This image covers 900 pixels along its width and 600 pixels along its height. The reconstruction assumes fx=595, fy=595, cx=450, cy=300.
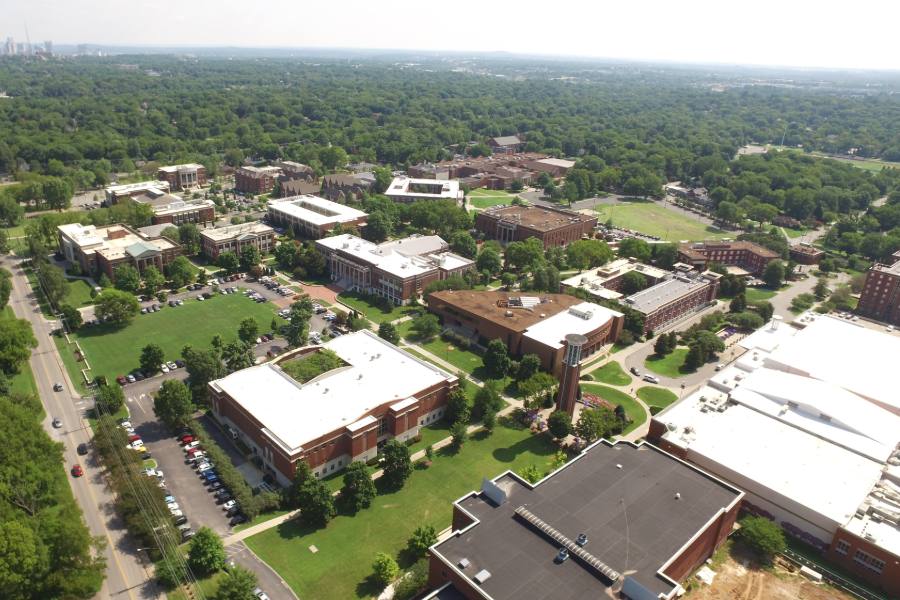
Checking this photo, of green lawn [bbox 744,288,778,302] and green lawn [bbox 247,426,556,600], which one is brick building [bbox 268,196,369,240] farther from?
green lawn [bbox 744,288,778,302]

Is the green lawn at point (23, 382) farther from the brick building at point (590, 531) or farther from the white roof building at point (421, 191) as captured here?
the white roof building at point (421, 191)

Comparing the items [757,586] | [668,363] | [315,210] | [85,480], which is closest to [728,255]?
[668,363]

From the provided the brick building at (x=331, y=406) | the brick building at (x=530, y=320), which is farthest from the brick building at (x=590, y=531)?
the brick building at (x=530, y=320)

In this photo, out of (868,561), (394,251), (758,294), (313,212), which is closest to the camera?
(868,561)

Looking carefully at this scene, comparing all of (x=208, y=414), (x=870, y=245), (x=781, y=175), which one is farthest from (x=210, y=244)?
(x=781, y=175)

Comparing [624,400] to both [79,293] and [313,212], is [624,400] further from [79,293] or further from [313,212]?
Answer: [79,293]
